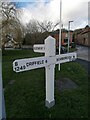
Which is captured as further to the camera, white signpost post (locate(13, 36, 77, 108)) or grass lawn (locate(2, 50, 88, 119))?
grass lawn (locate(2, 50, 88, 119))

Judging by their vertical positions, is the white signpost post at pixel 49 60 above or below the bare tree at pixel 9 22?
below

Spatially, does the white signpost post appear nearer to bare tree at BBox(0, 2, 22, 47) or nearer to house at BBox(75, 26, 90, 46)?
bare tree at BBox(0, 2, 22, 47)

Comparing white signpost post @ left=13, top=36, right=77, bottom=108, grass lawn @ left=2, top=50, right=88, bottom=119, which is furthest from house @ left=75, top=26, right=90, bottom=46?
white signpost post @ left=13, top=36, right=77, bottom=108

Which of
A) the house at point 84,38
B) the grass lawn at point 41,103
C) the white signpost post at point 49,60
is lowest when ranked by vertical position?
the grass lawn at point 41,103

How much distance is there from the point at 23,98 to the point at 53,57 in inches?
72.3

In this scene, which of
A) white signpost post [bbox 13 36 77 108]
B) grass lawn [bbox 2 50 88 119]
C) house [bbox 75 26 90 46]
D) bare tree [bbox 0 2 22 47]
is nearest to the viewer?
white signpost post [bbox 13 36 77 108]

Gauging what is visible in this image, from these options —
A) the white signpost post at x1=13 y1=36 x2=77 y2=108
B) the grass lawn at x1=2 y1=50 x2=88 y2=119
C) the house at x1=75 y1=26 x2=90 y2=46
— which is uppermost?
the house at x1=75 y1=26 x2=90 y2=46

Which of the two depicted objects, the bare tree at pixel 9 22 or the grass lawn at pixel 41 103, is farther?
the bare tree at pixel 9 22

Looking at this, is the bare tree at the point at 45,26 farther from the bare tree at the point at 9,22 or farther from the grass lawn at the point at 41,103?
the grass lawn at the point at 41,103

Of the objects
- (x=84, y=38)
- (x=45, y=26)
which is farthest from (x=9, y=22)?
(x=84, y=38)

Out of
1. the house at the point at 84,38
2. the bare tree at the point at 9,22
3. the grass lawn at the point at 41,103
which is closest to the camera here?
the grass lawn at the point at 41,103

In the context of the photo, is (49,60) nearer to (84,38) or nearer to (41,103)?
(41,103)

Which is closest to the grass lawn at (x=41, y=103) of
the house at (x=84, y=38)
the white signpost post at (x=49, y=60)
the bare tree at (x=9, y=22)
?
the white signpost post at (x=49, y=60)

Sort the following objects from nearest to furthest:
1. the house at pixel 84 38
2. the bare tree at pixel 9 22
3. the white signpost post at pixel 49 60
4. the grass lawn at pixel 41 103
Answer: the white signpost post at pixel 49 60 < the grass lawn at pixel 41 103 < the bare tree at pixel 9 22 < the house at pixel 84 38
